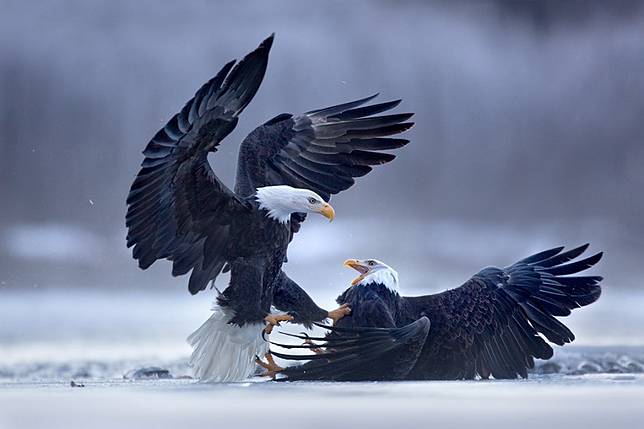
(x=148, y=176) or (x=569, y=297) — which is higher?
(x=148, y=176)

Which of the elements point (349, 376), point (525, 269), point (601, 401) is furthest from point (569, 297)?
point (601, 401)

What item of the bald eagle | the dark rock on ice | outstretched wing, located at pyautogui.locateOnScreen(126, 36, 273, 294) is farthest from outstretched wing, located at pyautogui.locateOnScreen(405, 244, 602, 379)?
the dark rock on ice

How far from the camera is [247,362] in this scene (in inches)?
139

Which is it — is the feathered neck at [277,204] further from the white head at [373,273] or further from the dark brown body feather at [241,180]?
the white head at [373,273]

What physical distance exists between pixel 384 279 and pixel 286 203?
0.44m

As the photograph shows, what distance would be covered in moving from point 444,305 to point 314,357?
1.65 ft

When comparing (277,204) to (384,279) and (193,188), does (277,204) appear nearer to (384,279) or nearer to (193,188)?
(193,188)

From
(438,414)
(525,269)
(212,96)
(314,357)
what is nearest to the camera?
(438,414)

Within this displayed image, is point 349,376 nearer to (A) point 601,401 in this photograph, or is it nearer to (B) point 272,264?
(B) point 272,264

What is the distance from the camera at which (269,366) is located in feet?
11.6

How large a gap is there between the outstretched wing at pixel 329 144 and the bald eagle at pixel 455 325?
34 cm

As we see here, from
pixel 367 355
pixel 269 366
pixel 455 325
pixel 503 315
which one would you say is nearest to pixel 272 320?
pixel 269 366

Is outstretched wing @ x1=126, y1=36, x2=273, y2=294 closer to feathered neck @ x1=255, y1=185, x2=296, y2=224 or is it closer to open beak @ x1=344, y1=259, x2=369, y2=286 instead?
feathered neck @ x1=255, y1=185, x2=296, y2=224

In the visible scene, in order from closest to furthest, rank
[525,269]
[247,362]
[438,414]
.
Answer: [438,414], [247,362], [525,269]
